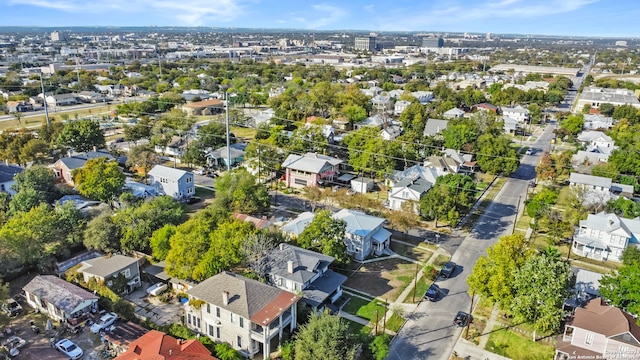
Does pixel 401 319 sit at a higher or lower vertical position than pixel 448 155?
lower

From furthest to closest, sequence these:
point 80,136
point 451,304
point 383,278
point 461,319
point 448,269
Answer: point 80,136 → point 448,269 → point 383,278 → point 451,304 → point 461,319

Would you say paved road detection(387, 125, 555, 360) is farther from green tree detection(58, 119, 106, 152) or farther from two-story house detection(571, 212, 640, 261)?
green tree detection(58, 119, 106, 152)

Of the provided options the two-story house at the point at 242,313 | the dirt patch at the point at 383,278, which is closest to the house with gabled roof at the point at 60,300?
the two-story house at the point at 242,313

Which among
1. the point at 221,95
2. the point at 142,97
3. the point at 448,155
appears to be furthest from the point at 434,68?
the point at 448,155

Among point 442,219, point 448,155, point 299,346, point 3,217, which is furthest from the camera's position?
point 448,155

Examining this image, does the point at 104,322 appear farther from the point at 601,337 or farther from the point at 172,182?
the point at 601,337

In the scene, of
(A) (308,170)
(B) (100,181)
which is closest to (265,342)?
(B) (100,181)

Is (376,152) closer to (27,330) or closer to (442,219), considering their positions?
Answer: (442,219)

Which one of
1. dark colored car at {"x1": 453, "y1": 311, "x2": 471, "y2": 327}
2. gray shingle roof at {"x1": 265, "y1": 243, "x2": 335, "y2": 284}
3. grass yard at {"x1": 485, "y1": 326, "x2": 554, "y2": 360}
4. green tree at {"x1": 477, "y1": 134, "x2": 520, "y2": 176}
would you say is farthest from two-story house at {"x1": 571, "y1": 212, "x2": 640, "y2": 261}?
gray shingle roof at {"x1": 265, "y1": 243, "x2": 335, "y2": 284}
